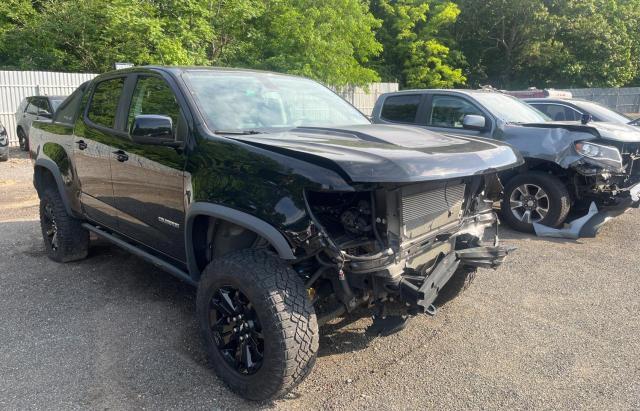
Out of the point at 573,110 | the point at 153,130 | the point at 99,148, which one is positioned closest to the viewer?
the point at 153,130

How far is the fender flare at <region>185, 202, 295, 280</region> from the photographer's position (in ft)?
9.05

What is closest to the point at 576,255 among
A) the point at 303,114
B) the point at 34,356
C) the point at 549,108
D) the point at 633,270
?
the point at 633,270

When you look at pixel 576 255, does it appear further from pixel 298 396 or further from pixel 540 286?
pixel 298 396

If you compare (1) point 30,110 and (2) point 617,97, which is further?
(2) point 617,97

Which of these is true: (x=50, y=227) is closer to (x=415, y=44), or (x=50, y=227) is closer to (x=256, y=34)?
(x=256, y=34)

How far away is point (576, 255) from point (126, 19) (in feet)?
51.4

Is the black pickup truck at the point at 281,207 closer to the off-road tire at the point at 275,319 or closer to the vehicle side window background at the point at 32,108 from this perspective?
the off-road tire at the point at 275,319

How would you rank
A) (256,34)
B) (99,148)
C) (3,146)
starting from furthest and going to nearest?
(256,34) < (3,146) < (99,148)

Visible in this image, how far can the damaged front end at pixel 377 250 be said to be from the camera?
108 inches

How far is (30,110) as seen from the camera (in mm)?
14273

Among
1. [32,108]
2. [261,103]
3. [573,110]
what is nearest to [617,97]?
[573,110]

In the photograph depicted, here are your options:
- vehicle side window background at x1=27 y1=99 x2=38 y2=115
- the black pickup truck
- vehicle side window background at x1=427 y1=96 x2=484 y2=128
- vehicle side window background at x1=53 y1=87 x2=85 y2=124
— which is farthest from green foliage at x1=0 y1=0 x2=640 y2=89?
the black pickup truck

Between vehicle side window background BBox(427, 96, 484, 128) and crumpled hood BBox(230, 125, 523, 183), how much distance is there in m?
3.75

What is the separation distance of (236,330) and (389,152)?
1.34m
